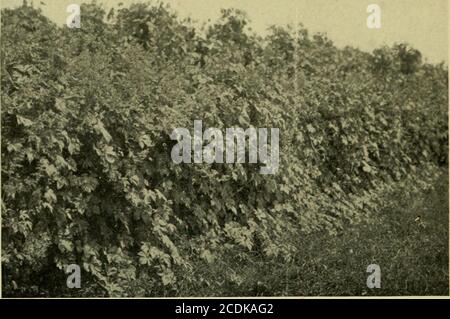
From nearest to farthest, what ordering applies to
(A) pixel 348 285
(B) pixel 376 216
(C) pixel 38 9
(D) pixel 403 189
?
(C) pixel 38 9
(A) pixel 348 285
(B) pixel 376 216
(D) pixel 403 189

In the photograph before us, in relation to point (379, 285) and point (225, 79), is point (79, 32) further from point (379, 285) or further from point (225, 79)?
point (379, 285)

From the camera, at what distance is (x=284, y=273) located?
6.33m

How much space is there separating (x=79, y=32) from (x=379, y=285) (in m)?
3.32

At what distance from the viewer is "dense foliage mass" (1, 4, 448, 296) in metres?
5.56

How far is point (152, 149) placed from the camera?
599 centimetres

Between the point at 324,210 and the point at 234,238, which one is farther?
the point at 324,210

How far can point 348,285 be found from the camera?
6.37 meters

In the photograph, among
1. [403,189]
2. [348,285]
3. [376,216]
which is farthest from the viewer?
[403,189]

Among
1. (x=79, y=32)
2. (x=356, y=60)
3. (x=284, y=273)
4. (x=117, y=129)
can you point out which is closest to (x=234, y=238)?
(x=284, y=273)

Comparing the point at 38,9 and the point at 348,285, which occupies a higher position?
the point at 38,9

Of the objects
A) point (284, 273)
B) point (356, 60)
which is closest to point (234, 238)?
point (284, 273)

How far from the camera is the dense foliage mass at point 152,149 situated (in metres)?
5.56

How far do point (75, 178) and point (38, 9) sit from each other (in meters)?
1.45
